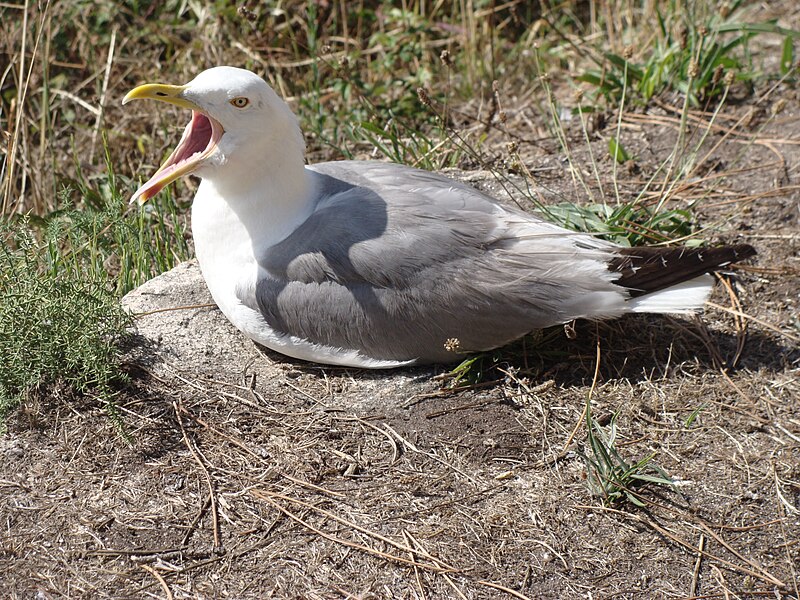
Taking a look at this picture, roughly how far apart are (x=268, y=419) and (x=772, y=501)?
5.82 ft

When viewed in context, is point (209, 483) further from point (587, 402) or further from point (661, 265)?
point (661, 265)

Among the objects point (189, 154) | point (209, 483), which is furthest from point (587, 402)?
point (189, 154)

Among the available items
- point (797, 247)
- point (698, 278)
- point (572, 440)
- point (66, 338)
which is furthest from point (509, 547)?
point (797, 247)

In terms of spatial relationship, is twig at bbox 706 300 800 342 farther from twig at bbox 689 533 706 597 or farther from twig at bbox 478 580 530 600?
twig at bbox 478 580 530 600

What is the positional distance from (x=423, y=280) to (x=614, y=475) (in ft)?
3.20

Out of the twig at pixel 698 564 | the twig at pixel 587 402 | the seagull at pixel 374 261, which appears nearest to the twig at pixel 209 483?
the seagull at pixel 374 261

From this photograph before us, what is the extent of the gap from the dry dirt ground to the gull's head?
717mm

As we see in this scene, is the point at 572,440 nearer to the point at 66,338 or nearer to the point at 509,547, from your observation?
the point at 509,547

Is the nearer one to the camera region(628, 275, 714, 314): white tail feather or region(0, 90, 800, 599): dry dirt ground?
region(0, 90, 800, 599): dry dirt ground

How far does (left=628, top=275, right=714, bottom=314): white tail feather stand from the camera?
362 centimetres

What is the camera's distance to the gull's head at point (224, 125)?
135 inches

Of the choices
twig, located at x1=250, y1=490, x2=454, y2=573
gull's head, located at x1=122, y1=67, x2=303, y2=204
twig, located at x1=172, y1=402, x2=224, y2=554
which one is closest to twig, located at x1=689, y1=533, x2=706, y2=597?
twig, located at x1=250, y1=490, x2=454, y2=573

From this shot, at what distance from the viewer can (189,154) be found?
369cm

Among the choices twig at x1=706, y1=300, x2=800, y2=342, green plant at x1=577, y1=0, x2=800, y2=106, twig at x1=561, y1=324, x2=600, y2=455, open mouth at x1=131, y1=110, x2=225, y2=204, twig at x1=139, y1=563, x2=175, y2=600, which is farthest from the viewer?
green plant at x1=577, y1=0, x2=800, y2=106
